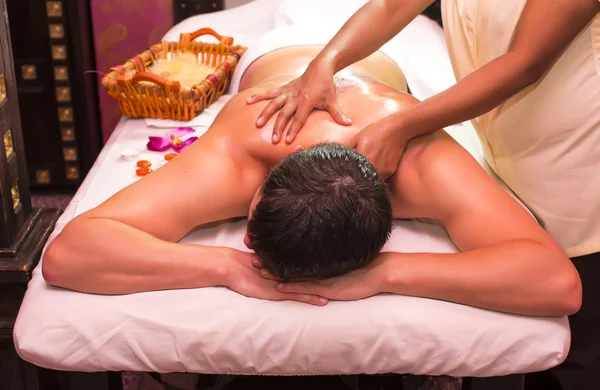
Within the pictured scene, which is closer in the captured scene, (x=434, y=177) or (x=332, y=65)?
(x=434, y=177)

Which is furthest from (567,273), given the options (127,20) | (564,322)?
(127,20)

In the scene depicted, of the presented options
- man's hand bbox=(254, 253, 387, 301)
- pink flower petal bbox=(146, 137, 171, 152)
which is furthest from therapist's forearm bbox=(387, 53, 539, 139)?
pink flower petal bbox=(146, 137, 171, 152)

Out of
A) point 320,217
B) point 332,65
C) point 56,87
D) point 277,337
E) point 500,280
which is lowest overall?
point 56,87

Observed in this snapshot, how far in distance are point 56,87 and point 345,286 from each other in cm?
209

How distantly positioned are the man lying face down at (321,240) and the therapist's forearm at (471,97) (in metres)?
0.07

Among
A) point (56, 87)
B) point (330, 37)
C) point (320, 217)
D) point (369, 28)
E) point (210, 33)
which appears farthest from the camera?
point (56, 87)

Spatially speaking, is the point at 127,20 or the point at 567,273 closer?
the point at 567,273

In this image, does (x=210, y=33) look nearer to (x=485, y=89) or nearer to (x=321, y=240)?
(x=485, y=89)

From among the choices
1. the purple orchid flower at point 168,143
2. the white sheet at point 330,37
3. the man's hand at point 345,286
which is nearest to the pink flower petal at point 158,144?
the purple orchid flower at point 168,143

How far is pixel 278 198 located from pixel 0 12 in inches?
33.1

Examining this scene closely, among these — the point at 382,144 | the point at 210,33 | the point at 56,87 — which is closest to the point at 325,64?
the point at 382,144

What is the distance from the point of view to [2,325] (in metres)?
1.54

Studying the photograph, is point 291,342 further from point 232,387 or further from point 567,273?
point 567,273

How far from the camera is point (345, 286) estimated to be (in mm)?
1250
